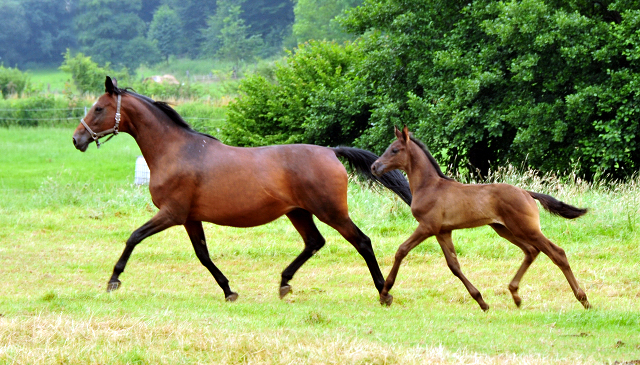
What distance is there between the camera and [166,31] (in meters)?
71.2

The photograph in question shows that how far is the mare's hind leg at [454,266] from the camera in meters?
6.84

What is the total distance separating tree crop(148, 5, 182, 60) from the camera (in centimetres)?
7094

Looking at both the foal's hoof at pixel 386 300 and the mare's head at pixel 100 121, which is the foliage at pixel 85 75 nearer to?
the mare's head at pixel 100 121

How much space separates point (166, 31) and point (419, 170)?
67807 mm

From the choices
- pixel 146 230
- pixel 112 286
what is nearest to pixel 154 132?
pixel 146 230

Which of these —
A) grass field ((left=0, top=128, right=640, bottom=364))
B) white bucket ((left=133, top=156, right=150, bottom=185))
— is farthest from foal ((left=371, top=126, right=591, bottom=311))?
white bucket ((left=133, top=156, right=150, bottom=185))

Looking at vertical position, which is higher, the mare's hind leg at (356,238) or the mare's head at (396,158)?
the mare's head at (396,158)

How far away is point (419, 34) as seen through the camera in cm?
1808

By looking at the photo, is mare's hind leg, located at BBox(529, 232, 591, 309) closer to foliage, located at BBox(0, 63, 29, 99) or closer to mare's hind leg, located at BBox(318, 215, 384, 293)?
mare's hind leg, located at BBox(318, 215, 384, 293)

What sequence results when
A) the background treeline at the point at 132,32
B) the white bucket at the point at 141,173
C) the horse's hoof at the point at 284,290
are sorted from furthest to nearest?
the background treeline at the point at 132,32
the white bucket at the point at 141,173
the horse's hoof at the point at 284,290

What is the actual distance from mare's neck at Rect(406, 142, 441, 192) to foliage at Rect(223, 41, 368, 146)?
12.0 m

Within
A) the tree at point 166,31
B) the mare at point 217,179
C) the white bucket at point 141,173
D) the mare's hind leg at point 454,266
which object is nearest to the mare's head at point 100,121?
the mare at point 217,179

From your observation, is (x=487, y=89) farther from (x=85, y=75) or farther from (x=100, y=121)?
(x=85, y=75)

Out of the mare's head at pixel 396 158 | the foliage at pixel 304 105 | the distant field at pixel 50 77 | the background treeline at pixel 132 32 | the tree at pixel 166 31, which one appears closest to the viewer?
the mare's head at pixel 396 158
